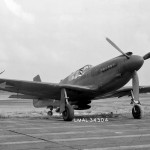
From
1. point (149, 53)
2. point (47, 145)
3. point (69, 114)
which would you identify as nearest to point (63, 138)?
point (47, 145)

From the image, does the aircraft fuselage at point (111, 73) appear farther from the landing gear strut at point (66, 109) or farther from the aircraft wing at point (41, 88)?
the landing gear strut at point (66, 109)

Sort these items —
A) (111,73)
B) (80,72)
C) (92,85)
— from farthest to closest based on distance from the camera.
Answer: (80,72) → (92,85) → (111,73)

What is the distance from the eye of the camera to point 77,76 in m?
16.7

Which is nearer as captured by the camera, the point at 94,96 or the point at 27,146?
the point at 27,146

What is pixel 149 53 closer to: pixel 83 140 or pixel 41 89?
pixel 41 89

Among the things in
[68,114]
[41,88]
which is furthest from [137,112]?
[41,88]

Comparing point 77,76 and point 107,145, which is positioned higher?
point 77,76

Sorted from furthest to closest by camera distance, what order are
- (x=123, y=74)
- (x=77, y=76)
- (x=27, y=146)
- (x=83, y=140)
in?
(x=77, y=76)
(x=123, y=74)
(x=83, y=140)
(x=27, y=146)

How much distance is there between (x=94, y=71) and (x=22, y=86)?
3.55 meters

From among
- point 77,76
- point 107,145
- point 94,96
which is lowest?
point 107,145

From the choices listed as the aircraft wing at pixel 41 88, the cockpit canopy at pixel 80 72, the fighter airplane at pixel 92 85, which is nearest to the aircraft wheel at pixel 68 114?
the fighter airplane at pixel 92 85

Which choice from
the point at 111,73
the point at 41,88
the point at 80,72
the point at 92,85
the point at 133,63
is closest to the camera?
the point at 133,63

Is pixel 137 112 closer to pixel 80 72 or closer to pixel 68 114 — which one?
pixel 68 114

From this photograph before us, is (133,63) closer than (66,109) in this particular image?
Yes
